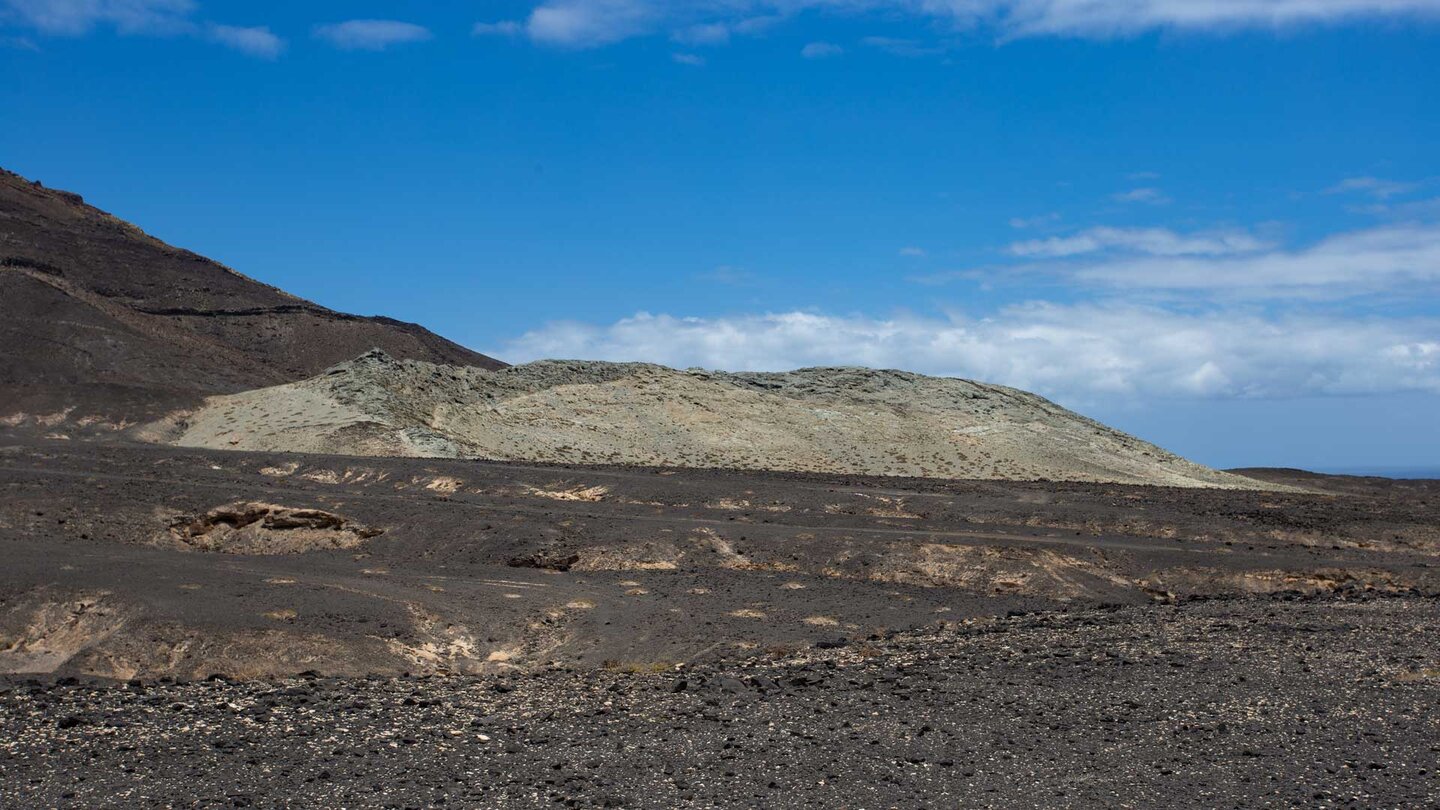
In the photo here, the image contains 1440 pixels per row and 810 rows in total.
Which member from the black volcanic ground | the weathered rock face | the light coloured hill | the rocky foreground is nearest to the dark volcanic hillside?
the light coloured hill

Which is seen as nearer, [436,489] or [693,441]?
[436,489]

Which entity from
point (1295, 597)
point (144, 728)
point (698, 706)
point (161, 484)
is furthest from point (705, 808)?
point (161, 484)

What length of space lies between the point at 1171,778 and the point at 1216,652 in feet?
22.6

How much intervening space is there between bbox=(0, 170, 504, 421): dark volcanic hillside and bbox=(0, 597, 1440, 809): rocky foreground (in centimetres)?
4240

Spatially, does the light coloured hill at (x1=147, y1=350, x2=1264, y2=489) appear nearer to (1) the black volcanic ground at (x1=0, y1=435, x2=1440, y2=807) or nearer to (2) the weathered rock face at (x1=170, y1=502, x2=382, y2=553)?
(1) the black volcanic ground at (x1=0, y1=435, x2=1440, y2=807)

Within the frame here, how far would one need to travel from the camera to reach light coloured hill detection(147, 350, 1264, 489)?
47.5m

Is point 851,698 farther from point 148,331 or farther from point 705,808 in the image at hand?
point 148,331

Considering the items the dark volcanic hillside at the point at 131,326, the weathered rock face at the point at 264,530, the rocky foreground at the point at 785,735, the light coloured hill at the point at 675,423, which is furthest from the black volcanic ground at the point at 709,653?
the dark volcanic hillside at the point at 131,326

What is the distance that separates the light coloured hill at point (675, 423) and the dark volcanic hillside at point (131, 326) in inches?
339

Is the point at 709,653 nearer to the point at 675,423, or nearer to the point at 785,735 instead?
the point at 785,735

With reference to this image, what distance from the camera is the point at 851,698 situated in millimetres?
15625

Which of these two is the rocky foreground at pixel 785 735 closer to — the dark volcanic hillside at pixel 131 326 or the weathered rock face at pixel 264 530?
the weathered rock face at pixel 264 530

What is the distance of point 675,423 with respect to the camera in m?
53.9

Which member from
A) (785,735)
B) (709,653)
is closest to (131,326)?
(709,653)
